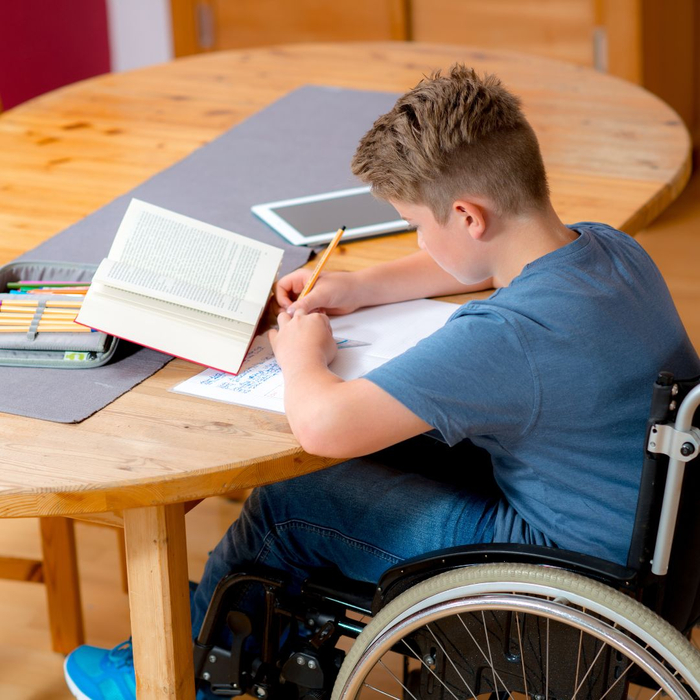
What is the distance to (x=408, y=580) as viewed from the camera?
4.04 ft

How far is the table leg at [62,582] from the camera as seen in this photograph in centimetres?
192

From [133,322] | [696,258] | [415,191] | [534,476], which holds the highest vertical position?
[415,191]

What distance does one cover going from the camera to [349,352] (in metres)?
1.36

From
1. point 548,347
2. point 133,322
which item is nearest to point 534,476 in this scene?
point 548,347

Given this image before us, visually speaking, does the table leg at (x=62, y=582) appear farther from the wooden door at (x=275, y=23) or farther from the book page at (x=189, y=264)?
the wooden door at (x=275, y=23)

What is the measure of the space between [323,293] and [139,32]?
3.14 metres

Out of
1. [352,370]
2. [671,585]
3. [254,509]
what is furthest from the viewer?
[254,509]

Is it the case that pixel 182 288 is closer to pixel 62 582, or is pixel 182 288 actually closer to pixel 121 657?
pixel 121 657

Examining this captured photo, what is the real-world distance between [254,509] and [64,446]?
34 cm

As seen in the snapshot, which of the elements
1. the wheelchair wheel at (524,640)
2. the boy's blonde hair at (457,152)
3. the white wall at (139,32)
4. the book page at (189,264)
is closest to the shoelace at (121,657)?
the wheelchair wheel at (524,640)

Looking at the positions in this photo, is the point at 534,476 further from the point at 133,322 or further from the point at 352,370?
the point at 133,322

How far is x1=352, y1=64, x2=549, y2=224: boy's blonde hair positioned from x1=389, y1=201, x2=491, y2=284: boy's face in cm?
1

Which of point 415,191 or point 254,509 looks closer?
point 415,191

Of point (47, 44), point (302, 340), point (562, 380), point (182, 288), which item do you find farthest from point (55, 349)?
point (47, 44)
